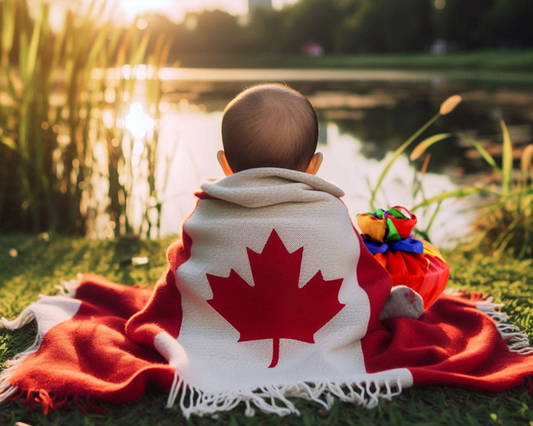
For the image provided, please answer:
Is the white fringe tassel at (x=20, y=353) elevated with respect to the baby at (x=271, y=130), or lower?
lower

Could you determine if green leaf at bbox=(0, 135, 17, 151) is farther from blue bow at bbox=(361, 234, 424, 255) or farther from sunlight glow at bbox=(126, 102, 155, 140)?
blue bow at bbox=(361, 234, 424, 255)

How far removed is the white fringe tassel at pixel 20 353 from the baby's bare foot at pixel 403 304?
103cm

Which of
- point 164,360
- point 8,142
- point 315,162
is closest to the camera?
point 164,360

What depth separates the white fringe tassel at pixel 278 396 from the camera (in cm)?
131

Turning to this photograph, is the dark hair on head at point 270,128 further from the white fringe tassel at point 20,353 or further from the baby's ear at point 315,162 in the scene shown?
the white fringe tassel at point 20,353

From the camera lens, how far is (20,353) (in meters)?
1.60

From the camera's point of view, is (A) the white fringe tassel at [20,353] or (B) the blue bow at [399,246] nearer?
(A) the white fringe tassel at [20,353]

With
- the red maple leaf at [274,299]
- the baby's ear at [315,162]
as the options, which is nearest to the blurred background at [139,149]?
the baby's ear at [315,162]

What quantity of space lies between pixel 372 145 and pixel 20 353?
17.5 ft

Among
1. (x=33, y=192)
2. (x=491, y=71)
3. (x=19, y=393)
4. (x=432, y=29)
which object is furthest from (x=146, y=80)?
(x=432, y=29)

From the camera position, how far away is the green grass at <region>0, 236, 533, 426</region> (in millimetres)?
1300

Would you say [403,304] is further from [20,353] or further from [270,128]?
[20,353]

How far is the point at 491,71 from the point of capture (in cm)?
2216

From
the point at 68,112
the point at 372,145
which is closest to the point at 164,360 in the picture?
the point at 68,112
